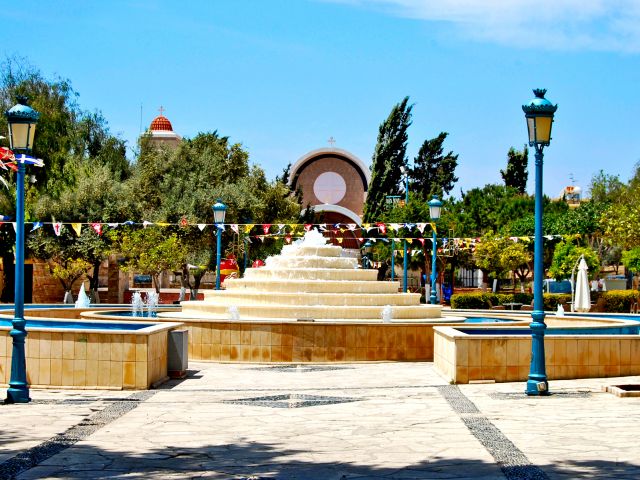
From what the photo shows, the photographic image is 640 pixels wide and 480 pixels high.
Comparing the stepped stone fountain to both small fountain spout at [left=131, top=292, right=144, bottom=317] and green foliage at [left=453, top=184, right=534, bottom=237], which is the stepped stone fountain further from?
green foliage at [left=453, top=184, right=534, bottom=237]

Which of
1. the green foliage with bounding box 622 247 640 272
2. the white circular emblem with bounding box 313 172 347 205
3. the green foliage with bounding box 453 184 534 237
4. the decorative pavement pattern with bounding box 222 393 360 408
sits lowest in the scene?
the decorative pavement pattern with bounding box 222 393 360 408

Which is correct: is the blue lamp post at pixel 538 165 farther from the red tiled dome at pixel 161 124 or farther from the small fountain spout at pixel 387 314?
the red tiled dome at pixel 161 124

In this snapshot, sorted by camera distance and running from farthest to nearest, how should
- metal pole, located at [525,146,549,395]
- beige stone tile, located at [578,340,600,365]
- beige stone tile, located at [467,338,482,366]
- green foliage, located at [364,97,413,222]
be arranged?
1. green foliage, located at [364,97,413,222]
2. beige stone tile, located at [578,340,600,365]
3. beige stone tile, located at [467,338,482,366]
4. metal pole, located at [525,146,549,395]

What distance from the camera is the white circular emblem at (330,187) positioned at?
7569 centimetres

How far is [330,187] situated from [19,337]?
63626mm

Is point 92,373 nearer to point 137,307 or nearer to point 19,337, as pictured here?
point 19,337

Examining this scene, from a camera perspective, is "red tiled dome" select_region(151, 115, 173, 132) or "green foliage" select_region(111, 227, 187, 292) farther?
"red tiled dome" select_region(151, 115, 173, 132)

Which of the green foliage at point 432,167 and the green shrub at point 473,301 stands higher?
the green foliage at point 432,167

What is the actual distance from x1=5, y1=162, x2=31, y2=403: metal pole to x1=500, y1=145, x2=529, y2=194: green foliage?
194 ft

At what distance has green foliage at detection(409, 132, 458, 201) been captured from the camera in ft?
246

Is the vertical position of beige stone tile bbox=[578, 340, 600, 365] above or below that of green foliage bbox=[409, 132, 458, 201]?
below

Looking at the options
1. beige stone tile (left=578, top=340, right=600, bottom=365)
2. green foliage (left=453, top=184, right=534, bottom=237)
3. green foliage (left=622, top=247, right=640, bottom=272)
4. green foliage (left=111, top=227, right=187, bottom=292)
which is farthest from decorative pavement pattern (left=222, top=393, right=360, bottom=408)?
green foliage (left=453, top=184, right=534, bottom=237)

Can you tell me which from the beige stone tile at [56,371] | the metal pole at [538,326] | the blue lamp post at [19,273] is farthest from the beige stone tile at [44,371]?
the metal pole at [538,326]

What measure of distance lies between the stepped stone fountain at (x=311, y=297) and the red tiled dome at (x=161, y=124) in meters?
49.3
